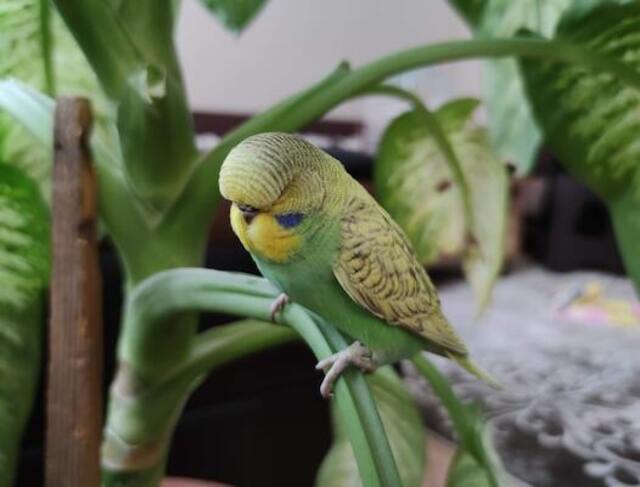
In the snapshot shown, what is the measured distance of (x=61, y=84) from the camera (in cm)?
42

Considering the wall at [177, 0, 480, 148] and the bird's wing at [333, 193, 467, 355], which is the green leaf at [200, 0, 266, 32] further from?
the wall at [177, 0, 480, 148]

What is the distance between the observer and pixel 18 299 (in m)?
0.32

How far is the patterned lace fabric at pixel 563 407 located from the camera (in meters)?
0.34

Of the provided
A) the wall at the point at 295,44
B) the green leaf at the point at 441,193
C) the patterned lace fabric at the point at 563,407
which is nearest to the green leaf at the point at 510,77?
the green leaf at the point at 441,193

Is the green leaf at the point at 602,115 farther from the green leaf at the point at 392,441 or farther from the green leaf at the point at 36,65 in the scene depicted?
the green leaf at the point at 36,65

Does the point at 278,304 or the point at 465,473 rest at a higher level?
the point at 278,304

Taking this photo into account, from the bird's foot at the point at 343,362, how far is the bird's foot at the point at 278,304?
34mm

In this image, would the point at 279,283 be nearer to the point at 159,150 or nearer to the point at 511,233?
the point at 159,150

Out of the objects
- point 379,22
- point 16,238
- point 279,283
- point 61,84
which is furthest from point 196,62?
point 279,283

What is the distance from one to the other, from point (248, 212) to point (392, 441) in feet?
0.67

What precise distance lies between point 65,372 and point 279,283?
0.12 metres

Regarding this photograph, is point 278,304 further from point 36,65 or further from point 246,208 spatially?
point 36,65

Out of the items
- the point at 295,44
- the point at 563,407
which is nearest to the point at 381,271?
the point at 563,407

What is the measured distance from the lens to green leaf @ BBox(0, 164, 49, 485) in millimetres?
316
